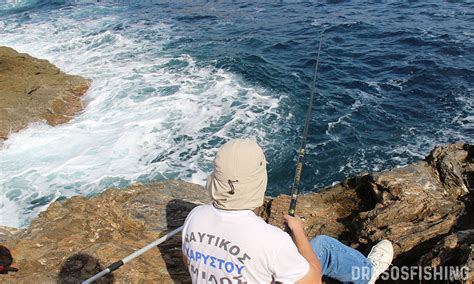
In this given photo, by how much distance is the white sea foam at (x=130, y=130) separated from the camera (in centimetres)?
987

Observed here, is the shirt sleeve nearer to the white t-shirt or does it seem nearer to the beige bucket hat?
the white t-shirt

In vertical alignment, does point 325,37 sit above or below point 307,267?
below

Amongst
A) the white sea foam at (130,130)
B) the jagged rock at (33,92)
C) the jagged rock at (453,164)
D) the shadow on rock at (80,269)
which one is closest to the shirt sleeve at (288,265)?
the shadow on rock at (80,269)

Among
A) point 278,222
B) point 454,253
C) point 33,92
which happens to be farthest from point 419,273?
point 33,92

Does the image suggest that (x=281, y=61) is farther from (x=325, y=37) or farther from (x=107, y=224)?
(x=107, y=224)

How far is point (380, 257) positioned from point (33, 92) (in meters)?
13.1

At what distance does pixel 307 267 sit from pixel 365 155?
8494 millimetres

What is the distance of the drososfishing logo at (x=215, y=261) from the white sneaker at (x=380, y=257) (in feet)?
7.14

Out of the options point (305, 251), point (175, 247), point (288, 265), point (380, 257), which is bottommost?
point (175, 247)

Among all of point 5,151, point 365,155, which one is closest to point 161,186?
point 365,155

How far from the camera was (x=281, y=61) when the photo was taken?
16797 millimetres

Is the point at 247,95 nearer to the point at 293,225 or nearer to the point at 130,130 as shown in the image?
the point at 130,130

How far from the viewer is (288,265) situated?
234 centimetres

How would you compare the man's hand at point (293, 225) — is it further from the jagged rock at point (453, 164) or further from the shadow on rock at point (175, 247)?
the jagged rock at point (453, 164)
